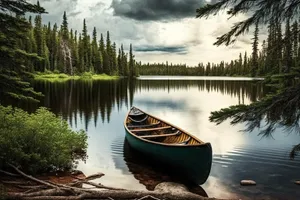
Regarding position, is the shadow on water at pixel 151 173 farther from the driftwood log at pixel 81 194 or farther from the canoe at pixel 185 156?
the driftwood log at pixel 81 194

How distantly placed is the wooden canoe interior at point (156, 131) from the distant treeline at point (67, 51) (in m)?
58.1

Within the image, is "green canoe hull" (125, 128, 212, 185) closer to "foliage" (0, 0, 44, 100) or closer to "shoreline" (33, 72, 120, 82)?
"foliage" (0, 0, 44, 100)

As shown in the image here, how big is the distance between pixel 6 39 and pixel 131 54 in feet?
378

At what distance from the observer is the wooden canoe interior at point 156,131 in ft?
45.0

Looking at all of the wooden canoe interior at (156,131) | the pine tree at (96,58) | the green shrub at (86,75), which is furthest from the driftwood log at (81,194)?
the pine tree at (96,58)

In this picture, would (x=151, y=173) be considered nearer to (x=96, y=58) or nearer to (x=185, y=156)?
(x=185, y=156)

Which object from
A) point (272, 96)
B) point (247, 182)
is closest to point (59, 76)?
point (247, 182)

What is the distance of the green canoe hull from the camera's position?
33.4 ft

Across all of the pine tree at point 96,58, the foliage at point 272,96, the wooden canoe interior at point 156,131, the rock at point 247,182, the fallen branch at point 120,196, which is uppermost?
the pine tree at point 96,58

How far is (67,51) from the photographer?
88.0 m

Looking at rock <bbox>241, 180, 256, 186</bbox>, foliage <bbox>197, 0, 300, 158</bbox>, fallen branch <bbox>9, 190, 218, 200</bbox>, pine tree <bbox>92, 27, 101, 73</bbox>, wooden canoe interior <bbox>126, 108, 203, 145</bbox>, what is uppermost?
pine tree <bbox>92, 27, 101, 73</bbox>

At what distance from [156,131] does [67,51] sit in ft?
253

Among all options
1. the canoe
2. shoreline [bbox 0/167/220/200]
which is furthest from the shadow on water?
shoreline [bbox 0/167/220/200]

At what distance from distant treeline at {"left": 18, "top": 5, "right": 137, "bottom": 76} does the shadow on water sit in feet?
211
